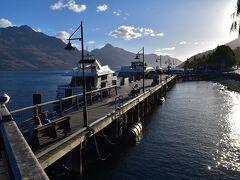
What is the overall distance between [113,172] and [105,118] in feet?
11.9

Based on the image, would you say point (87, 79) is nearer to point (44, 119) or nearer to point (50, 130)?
point (44, 119)

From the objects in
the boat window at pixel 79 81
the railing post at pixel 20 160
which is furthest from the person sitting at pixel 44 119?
the boat window at pixel 79 81

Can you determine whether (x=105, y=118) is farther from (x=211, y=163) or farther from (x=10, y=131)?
(x=10, y=131)

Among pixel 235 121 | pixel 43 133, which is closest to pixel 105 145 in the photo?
pixel 43 133

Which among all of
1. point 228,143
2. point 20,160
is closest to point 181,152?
point 228,143

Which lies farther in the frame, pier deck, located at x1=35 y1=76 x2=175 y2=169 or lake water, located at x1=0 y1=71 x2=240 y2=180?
lake water, located at x1=0 y1=71 x2=240 y2=180

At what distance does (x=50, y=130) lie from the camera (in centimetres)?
1434

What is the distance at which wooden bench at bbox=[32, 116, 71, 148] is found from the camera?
13.2 metres

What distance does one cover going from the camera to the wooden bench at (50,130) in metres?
13.2

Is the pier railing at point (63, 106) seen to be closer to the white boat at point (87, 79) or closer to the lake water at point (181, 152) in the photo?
the white boat at point (87, 79)

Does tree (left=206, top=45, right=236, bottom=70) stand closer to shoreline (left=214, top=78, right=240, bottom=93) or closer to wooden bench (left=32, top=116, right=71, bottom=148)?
shoreline (left=214, top=78, right=240, bottom=93)

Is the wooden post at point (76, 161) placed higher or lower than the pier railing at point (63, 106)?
lower

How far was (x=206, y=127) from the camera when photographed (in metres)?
32.0

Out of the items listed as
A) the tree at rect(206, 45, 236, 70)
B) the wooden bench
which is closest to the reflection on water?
the wooden bench
